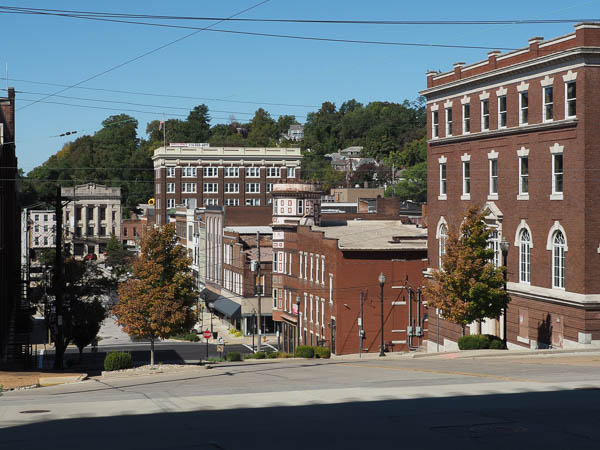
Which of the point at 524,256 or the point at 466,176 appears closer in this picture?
the point at 524,256

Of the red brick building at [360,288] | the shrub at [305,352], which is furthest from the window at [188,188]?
the shrub at [305,352]

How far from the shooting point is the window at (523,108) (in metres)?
45.9

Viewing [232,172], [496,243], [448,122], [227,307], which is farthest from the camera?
[232,172]

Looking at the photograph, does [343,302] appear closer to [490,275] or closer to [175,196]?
[490,275]

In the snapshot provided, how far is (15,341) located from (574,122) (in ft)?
112

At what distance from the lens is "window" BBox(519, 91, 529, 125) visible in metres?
45.9

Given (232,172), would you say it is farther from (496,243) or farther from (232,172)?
(496,243)

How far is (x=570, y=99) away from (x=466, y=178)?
468 inches

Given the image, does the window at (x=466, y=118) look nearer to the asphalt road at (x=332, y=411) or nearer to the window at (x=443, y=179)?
the window at (x=443, y=179)

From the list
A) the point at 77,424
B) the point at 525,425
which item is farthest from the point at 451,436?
the point at 77,424

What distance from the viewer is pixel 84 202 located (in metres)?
166

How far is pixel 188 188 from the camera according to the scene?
14775 cm

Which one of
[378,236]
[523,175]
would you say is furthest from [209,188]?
[523,175]

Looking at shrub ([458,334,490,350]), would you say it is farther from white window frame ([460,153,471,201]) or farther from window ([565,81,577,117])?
window ([565,81,577,117])
